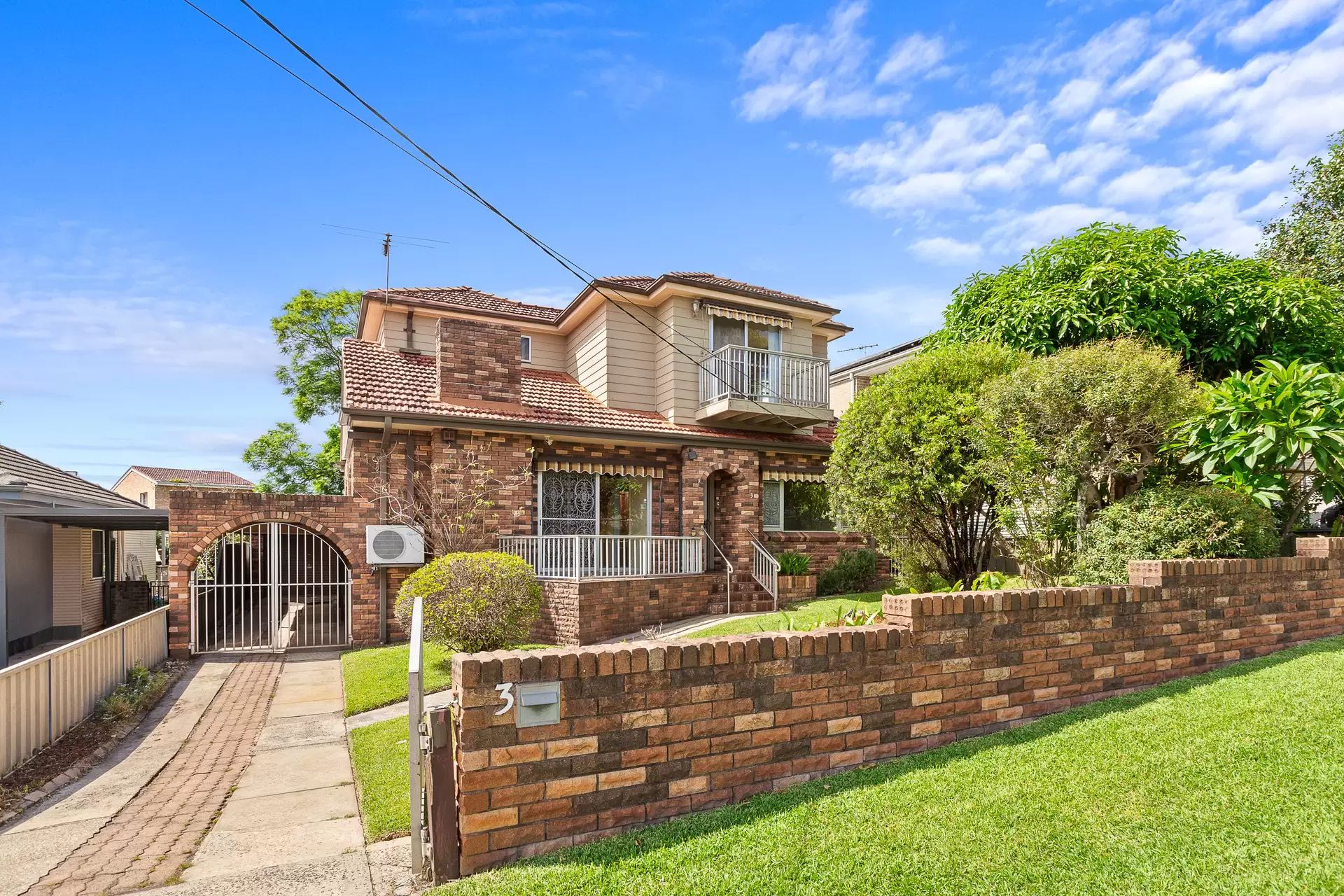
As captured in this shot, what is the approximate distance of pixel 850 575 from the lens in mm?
14500

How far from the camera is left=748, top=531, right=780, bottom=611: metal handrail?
1333 cm

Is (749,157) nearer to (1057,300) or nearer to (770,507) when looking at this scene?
(1057,300)

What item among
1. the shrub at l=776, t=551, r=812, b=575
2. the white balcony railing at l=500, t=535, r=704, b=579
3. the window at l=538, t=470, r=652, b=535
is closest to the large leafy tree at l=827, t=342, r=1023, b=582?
the shrub at l=776, t=551, r=812, b=575

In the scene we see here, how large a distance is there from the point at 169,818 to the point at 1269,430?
10.2m

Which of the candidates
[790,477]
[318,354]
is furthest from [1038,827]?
[318,354]

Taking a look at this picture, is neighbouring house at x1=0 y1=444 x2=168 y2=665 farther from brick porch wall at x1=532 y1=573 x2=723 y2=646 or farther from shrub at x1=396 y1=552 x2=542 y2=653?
brick porch wall at x1=532 y1=573 x2=723 y2=646

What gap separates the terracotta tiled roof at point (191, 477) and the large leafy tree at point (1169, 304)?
4478 centimetres

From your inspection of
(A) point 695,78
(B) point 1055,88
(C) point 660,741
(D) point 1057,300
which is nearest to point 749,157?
(A) point 695,78

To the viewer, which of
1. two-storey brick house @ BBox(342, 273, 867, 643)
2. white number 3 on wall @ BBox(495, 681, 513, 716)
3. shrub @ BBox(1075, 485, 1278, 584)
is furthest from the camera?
two-storey brick house @ BBox(342, 273, 867, 643)

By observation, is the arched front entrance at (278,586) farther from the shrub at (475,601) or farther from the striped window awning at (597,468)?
the striped window awning at (597,468)

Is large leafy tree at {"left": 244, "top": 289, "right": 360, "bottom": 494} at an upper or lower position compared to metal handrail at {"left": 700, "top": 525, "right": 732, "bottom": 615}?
upper

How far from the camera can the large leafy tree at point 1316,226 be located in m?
15.6

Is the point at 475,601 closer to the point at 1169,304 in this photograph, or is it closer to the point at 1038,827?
the point at 1038,827

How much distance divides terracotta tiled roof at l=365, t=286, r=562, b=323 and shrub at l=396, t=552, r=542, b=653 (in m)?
8.55
